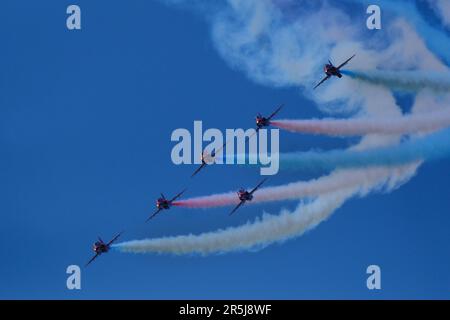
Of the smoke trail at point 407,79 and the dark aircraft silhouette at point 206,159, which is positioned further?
the smoke trail at point 407,79

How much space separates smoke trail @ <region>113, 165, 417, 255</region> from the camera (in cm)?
7606

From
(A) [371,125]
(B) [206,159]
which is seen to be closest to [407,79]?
(A) [371,125]

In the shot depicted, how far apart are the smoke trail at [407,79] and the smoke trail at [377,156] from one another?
1.20m

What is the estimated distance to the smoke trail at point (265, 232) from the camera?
76.1 m

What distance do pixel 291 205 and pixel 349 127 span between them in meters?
2.45

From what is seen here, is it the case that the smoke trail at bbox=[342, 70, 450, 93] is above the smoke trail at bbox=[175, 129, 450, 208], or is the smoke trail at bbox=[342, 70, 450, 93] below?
above

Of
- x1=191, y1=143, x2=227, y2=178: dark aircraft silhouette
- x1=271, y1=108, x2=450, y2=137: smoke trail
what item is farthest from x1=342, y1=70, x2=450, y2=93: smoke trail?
x1=191, y1=143, x2=227, y2=178: dark aircraft silhouette

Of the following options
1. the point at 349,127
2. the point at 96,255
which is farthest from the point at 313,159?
the point at 96,255

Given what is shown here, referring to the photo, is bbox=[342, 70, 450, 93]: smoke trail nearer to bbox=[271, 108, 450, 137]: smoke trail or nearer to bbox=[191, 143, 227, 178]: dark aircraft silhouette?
bbox=[271, 108, 450, 137]: smoke trail

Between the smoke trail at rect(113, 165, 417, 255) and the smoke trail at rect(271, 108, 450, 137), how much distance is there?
102 centimetres

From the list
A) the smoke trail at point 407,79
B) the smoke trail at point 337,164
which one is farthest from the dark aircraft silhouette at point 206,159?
the smoke trail at point 407,79

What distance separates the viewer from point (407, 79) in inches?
3004

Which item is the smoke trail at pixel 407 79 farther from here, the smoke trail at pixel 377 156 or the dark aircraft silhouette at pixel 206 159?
the dark aircraft silhouette at pixel 206 159
